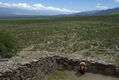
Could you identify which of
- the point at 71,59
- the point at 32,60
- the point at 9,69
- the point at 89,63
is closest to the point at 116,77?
the point at 89,63

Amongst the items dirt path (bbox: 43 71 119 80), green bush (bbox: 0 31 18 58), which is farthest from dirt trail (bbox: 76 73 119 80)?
green bush (bbox: 0 31 18 58)

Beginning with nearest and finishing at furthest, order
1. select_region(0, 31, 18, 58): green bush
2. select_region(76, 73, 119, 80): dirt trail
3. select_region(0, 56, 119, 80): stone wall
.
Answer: select_region(0, 56, 119, 80): stone wall, select_region(76, 73, 119, 80): dirt trail, select_region(0, 31, 18, 58): green bush

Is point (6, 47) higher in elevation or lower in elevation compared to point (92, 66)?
lower

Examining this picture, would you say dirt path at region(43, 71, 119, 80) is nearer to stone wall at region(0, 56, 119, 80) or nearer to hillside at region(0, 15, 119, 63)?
stone wall at region(0, 56, 119, 80)

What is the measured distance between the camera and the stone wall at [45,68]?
7161 mm

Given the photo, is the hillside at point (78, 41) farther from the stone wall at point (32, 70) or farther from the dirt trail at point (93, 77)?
the stone wall at point (32, 70)

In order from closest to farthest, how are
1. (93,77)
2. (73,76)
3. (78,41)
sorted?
1. (93,77)
2. (73,76)
3. (78,41)

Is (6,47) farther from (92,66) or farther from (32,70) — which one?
(92,66)

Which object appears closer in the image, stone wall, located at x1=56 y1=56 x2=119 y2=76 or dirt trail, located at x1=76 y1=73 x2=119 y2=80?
dirt trail, located at x1=76 y1=73 x2=119 y2=80

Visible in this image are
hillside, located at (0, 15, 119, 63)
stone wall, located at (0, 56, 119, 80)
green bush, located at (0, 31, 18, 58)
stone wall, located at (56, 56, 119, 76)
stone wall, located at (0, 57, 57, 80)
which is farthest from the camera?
hillside, located at (0, 15, 119, 63)

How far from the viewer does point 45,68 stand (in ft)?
32.1

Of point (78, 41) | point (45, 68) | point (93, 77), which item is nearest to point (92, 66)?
point (93, 77)

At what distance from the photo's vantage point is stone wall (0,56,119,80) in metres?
7.16

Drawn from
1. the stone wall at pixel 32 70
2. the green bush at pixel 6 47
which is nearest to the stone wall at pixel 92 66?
the stone wall at pixel 32 70
